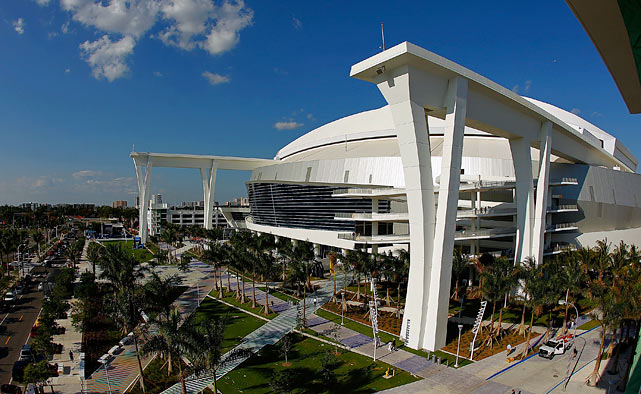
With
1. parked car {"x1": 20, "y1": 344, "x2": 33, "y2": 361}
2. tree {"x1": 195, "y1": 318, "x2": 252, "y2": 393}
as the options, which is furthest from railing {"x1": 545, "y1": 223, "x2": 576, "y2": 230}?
parked car {"x1": 20, "y1": 344, "x2": 33, "y2": 361}

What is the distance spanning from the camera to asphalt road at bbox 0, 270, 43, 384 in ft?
83.1

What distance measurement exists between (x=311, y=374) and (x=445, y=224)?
38.6 feet

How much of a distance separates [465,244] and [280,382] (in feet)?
112

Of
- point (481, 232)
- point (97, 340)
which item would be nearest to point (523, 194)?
point (481, 232)

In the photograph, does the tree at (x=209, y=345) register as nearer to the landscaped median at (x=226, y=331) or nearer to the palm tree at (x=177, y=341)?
the palm tree at (x=177, y=341)

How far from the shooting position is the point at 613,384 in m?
20.0

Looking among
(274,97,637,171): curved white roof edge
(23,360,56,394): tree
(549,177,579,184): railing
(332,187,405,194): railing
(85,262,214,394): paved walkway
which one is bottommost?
(85,262,214,394): paved walkway

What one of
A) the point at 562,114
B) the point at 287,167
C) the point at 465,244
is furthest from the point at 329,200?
the point at 562,114

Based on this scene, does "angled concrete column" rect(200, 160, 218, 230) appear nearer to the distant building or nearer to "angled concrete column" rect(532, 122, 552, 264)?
the distant building

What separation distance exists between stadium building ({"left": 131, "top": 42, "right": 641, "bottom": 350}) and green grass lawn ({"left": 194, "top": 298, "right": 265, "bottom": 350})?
470 inches

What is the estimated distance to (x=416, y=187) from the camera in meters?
24.4

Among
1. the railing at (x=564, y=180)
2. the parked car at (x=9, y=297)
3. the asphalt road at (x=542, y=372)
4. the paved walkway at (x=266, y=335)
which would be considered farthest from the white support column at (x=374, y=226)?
the parked car at (x=9, y=297)

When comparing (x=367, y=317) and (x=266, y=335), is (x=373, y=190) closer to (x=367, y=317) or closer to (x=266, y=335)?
(x=367, y=317)

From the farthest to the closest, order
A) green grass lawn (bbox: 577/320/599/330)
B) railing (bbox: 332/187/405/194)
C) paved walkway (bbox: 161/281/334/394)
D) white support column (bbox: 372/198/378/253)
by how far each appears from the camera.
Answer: white support column (bbox: 372/198/378/253)
railing (bbox: 332/187/405/194)
green grass lawn (bbox: 577/320/599/330)
paved walkway (bbox: 161/281/334/394)
